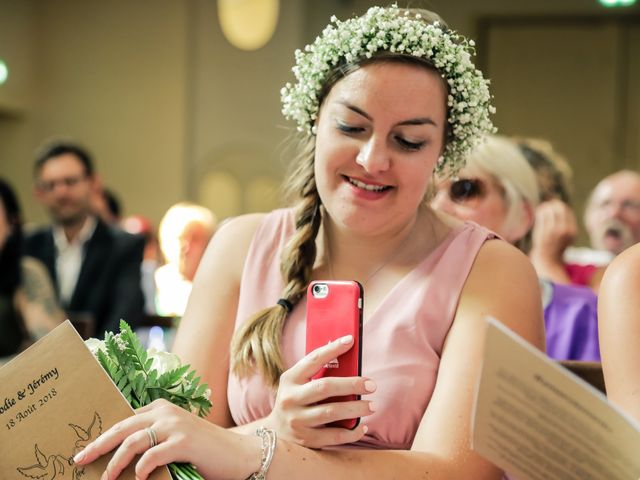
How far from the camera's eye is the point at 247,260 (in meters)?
2.08

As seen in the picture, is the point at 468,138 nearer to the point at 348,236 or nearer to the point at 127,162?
the point at 348,236

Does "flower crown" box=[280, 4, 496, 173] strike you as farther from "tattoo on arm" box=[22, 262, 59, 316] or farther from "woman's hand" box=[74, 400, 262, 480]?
"tattoo on arm" box=[22, 262, 59, 316]

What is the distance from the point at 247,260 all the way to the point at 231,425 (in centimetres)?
35

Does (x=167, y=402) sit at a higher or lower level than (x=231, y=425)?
higher

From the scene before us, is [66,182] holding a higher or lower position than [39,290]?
higher

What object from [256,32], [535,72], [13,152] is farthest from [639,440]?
[13,152]

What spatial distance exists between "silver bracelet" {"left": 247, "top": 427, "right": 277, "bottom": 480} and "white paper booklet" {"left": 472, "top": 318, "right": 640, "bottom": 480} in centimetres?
40

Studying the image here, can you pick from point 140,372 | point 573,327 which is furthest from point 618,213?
point 140,372

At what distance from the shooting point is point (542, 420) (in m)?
1.14

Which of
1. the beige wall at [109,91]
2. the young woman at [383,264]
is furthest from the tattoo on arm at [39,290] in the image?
the beige wall at [109,91]

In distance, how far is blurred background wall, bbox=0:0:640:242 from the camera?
9906 millimetres

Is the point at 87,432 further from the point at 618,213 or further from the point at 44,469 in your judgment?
the point at 618,213

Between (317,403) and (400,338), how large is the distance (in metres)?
0.44

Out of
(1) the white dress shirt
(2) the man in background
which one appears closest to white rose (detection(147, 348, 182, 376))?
(2) the man in background
